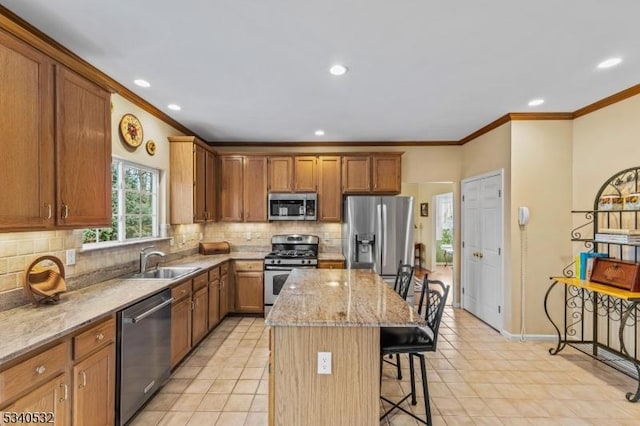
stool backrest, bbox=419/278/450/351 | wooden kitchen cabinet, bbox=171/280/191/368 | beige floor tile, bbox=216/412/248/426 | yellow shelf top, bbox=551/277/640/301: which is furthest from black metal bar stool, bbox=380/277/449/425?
wooden kitchen cabinet, bbox=171/280/191/368

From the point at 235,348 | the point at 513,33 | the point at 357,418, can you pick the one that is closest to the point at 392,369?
the point at 357,418

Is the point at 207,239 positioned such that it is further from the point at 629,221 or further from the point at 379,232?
the point at 629,221

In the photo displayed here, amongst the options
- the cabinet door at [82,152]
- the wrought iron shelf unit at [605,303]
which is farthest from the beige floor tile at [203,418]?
the wrought iron shelf unit at [605,303]

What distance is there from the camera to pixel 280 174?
16.2ft

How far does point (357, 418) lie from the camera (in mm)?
1870

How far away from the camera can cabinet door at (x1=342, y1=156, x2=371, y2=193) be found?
16.2 ft

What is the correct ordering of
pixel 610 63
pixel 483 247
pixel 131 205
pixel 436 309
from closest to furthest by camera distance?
pixel 436 309, pixel 610 63, pixel 131 205, pixel 483 247

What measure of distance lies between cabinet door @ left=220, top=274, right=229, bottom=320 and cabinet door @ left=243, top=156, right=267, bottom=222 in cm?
105

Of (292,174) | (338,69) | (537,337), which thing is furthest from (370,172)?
(537,337)

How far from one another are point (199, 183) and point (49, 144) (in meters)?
2.39

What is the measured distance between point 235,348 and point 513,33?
385 centimetres

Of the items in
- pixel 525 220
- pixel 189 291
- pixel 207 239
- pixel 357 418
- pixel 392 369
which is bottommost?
pixel 392 369

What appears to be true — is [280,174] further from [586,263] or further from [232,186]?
[586,263]

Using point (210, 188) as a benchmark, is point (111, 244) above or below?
below
